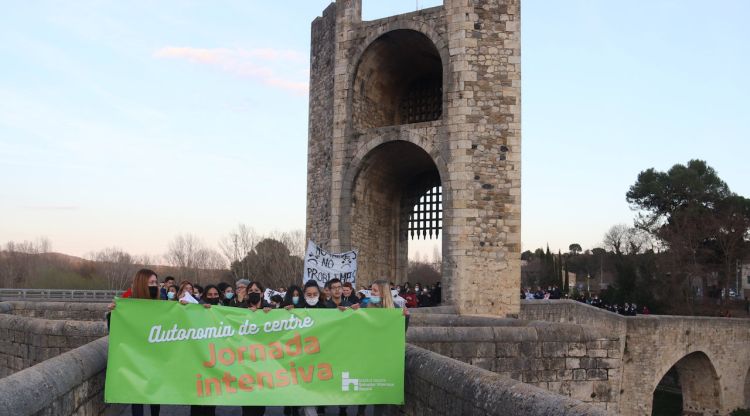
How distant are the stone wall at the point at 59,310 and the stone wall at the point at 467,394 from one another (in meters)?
8.50

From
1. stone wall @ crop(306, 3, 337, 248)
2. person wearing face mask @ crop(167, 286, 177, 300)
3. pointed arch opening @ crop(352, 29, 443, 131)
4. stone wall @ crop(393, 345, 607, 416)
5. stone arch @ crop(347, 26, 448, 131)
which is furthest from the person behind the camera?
stone wall @ crop(306, 3, 337, 248)

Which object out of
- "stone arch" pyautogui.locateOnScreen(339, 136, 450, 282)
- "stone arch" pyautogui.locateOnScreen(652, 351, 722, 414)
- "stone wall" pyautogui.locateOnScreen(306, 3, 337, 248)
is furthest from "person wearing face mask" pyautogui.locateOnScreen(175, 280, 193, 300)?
"stone arch" pyautogui.locateOnScreen(652, 351, 722, 414)

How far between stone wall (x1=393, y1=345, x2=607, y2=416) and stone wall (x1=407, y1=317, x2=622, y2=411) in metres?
1.60

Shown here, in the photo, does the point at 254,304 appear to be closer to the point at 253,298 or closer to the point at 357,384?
the point at 253,298

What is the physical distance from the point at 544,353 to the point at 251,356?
162 inches

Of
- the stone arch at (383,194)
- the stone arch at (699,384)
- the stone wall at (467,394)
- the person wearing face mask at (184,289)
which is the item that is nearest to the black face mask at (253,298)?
the person wearing face mask at (184,289)

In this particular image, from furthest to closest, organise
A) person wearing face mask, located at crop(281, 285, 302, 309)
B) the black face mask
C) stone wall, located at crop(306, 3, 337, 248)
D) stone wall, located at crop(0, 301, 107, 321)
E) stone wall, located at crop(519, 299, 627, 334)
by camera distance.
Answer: stone wall, located at crop(519, 299, 627, 334) → stone wall, located at crop(306, 3, 337, 248) → stone wall, located at crop(0, 301, 107, 321) → person wearing face mask, located at crop(281, 285, 302, 309) → the black face mask

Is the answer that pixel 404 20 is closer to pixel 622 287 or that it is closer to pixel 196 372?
pixel 196 372

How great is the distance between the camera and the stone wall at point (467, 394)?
395cm

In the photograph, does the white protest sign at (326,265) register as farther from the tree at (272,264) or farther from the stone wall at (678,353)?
the tree at (272,264)

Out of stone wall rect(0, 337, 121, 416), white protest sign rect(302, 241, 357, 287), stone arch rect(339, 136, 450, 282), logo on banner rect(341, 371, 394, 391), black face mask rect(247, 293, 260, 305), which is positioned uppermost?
stone arch rect(339, 136, 450, 282)

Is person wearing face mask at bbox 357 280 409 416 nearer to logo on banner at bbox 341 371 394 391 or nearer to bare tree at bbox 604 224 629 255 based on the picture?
logo on banner at bbox 341 371 394 391

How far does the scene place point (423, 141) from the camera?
18234 millimetres

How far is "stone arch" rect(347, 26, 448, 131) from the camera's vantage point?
62.1 feet
